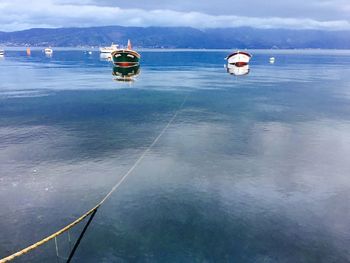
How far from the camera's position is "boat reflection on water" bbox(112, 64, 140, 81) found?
331ft

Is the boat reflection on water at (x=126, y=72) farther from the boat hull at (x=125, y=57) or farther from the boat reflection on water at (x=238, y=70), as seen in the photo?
the boat reflection on water at (x=238, y=70)

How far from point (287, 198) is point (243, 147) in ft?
38.0

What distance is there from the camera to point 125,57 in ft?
400

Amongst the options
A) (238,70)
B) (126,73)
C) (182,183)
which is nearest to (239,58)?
(238,70)

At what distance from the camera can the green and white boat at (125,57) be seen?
119312 mm

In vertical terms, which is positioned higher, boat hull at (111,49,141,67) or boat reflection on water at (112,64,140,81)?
boat hull at (111,49,141,67)

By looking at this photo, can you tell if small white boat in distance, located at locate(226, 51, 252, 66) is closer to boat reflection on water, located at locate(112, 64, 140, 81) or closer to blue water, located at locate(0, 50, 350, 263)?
boat reflection on water, located at locate(112, 64, 140, 81)

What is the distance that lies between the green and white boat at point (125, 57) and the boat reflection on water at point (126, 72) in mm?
1997

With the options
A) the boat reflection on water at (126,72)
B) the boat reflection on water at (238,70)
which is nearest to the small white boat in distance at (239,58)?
the boat reflection on water at (238,70)

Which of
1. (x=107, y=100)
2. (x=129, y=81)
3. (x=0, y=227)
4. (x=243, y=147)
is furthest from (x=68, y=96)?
(x=0, y=227)

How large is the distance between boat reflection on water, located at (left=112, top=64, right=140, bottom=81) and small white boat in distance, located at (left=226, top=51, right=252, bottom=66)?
149 feet

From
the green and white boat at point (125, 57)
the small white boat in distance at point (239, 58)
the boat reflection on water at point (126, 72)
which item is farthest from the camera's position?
the small white boat in distance at point (239, 58)

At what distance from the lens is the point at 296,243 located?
1995 cm

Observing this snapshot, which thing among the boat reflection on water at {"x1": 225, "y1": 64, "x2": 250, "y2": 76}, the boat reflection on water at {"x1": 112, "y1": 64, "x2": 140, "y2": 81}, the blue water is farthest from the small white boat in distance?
the blue water
